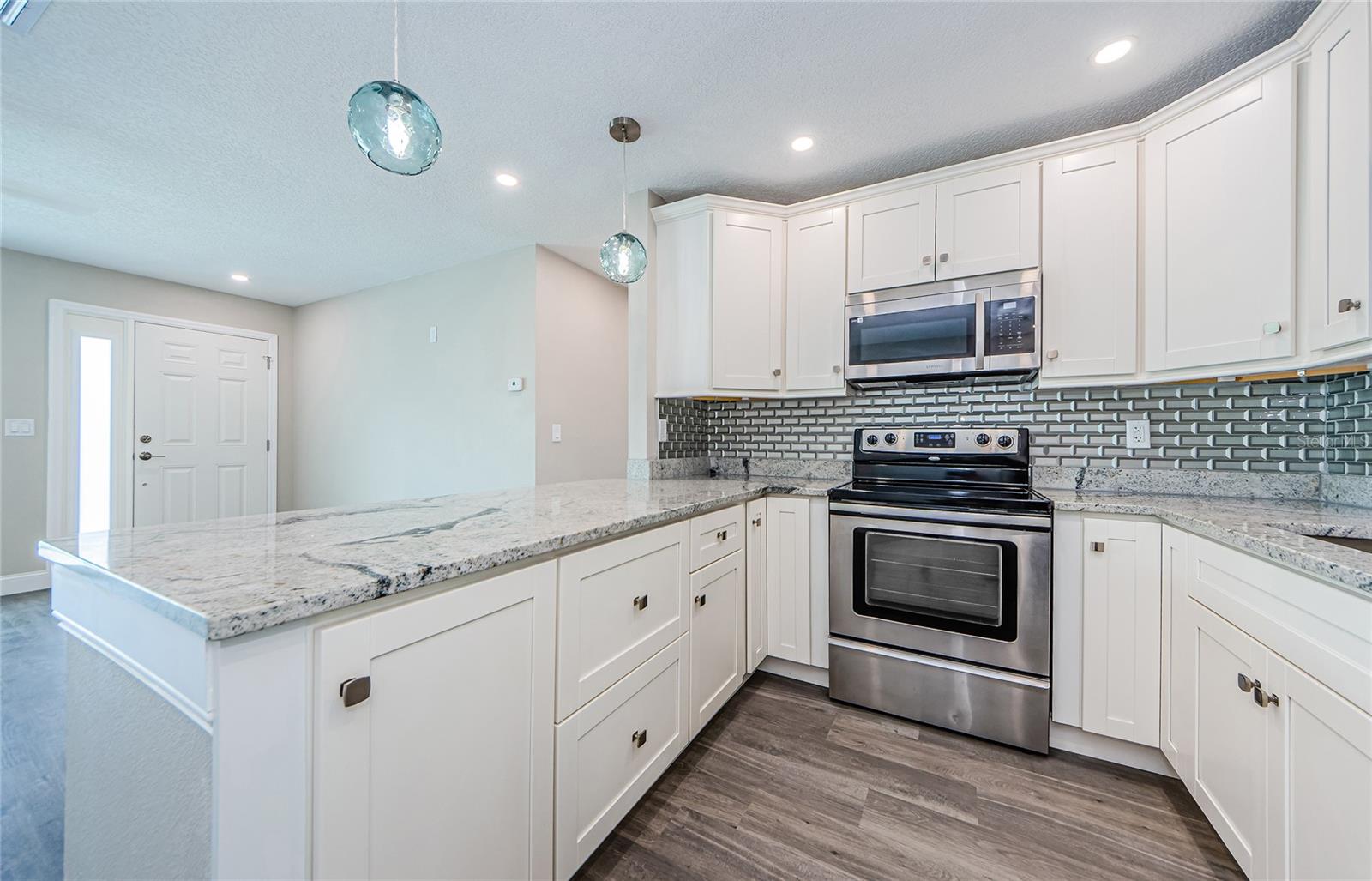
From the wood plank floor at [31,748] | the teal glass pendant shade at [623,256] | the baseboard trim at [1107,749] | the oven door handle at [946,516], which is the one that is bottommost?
the wood plank floor at [31,748]

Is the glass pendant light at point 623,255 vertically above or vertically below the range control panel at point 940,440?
above

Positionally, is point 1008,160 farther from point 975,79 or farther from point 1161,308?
point 1161,308

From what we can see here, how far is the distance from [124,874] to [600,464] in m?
3.36

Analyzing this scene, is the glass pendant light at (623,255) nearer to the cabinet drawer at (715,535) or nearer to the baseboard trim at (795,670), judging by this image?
the cabinet drawer at (715,535)

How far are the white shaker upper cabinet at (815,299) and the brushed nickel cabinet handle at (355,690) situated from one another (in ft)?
7.30

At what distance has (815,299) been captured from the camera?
2.56 metres

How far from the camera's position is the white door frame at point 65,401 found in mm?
3730

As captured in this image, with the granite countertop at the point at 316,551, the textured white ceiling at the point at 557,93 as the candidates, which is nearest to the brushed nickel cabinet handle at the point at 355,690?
the granite countertop at the point at 316,551

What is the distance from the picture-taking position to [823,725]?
203cm

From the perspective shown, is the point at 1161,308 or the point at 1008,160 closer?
the point at 1161,308

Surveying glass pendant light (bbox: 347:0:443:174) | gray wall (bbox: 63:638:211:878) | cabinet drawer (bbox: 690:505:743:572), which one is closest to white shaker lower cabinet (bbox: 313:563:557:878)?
gray wall (bbox: 63:638:211:878)

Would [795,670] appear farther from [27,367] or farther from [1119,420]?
[27,367]

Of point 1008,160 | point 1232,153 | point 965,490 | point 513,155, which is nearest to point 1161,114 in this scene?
point 1232,153

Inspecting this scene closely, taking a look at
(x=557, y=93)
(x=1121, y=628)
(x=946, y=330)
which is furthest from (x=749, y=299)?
(x=1121, y=628)
